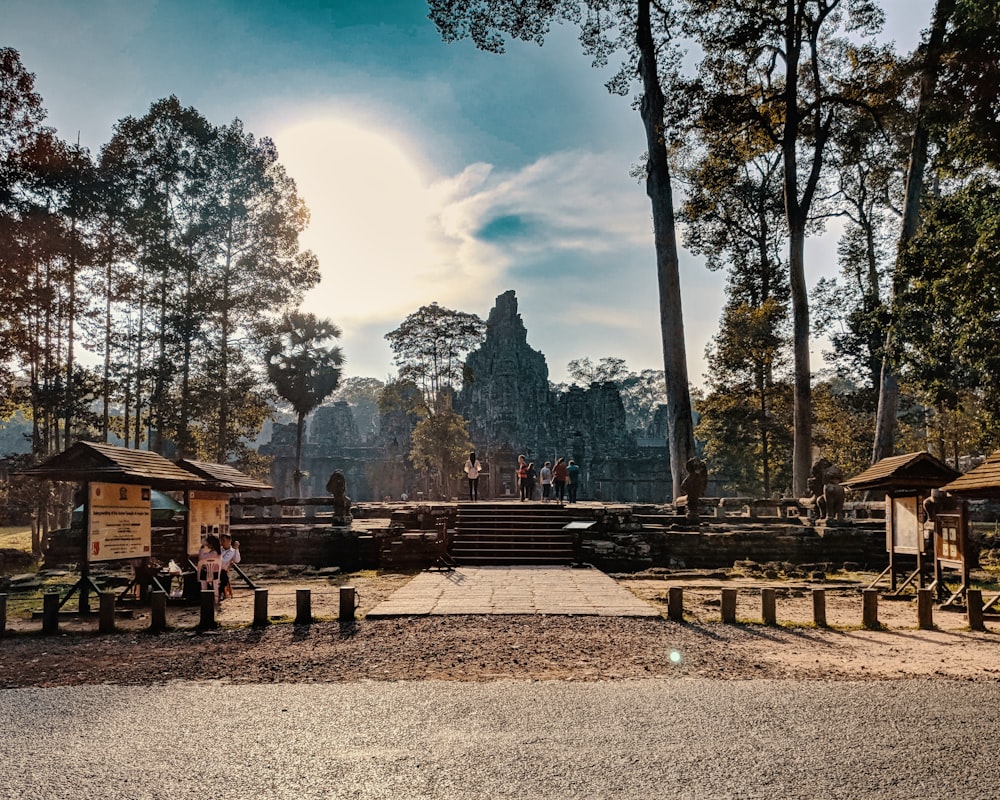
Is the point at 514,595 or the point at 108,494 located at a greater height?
the point at 108,494

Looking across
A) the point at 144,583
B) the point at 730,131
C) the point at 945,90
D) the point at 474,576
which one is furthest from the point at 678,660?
the point at 730,131

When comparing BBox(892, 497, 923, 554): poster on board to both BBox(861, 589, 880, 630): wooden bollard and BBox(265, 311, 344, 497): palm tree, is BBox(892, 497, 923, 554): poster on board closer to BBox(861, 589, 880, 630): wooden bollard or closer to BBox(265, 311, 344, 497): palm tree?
BBox(861, 589, 880, 630): wooden bollard

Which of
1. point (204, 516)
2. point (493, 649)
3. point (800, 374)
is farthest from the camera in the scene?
point (800, 374)

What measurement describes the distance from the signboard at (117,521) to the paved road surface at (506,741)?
12.2 ft

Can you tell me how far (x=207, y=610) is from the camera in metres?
7.68

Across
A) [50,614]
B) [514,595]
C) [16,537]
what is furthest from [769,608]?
[16,537]

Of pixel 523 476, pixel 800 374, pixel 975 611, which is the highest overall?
pixel 800 374

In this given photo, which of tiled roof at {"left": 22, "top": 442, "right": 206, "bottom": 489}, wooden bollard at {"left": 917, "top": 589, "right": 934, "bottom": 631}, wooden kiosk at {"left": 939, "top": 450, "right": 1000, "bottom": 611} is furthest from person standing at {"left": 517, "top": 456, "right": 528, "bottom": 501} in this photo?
wooden bollard at {"left": 917, "top": 589, "right": 934, "bottom": 631}

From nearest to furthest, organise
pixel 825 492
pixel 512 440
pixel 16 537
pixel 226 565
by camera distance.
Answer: pixel 226 565 → pixel 825 492 → pixel 16 537 → pixel 512 440

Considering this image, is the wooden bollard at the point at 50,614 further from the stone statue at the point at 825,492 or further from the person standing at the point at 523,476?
the person standing at the point at 523,476

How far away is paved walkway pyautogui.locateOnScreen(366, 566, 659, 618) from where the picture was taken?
27.1 feet

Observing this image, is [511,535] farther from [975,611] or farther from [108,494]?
[975,611]

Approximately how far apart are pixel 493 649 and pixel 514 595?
10.1ft

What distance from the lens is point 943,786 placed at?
11.3 ft
